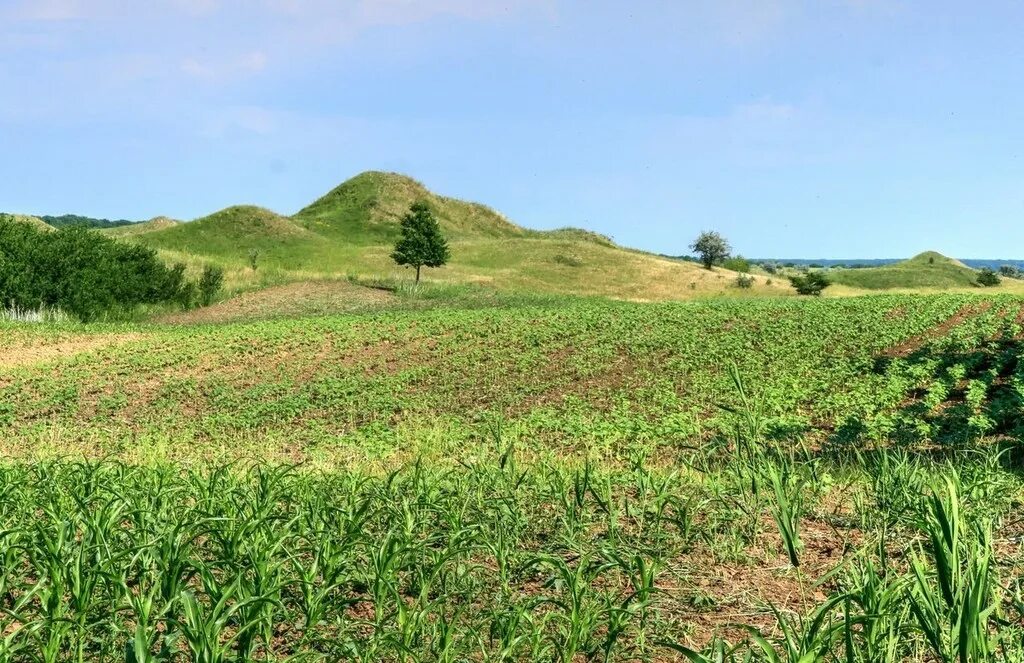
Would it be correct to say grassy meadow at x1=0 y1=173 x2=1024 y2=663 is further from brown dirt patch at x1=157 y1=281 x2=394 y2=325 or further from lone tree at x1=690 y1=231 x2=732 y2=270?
lone tree at x1=690 y1=231 x2=732 y2=270

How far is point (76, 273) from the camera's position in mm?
29609

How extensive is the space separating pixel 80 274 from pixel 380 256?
29.1 m

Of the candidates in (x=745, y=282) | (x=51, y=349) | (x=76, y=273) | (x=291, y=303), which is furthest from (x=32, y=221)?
(x=745, y=282)

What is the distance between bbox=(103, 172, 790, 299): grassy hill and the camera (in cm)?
4919

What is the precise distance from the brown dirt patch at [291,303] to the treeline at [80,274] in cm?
163

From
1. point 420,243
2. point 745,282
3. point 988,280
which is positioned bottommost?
point 745,282

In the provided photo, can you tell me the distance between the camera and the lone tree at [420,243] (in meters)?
41.8

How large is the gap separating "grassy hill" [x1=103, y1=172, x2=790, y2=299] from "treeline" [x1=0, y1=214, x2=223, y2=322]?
5.03m

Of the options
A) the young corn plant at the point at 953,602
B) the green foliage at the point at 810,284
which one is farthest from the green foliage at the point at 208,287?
the young corn plant at the point at 953,602

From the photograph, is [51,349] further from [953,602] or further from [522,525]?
[953,602]

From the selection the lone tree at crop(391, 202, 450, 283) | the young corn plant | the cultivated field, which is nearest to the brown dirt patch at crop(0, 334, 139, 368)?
the cultivated field

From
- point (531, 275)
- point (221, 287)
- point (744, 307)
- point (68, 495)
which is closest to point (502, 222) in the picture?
point (531, 275)

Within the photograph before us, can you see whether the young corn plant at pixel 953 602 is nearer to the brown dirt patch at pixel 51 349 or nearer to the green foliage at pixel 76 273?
the brown dirt patch at pixel 51 349

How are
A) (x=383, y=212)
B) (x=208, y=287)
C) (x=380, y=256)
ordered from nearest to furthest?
(x=208, y=287)
(x=380, y=256)
(x=383, y=212)
